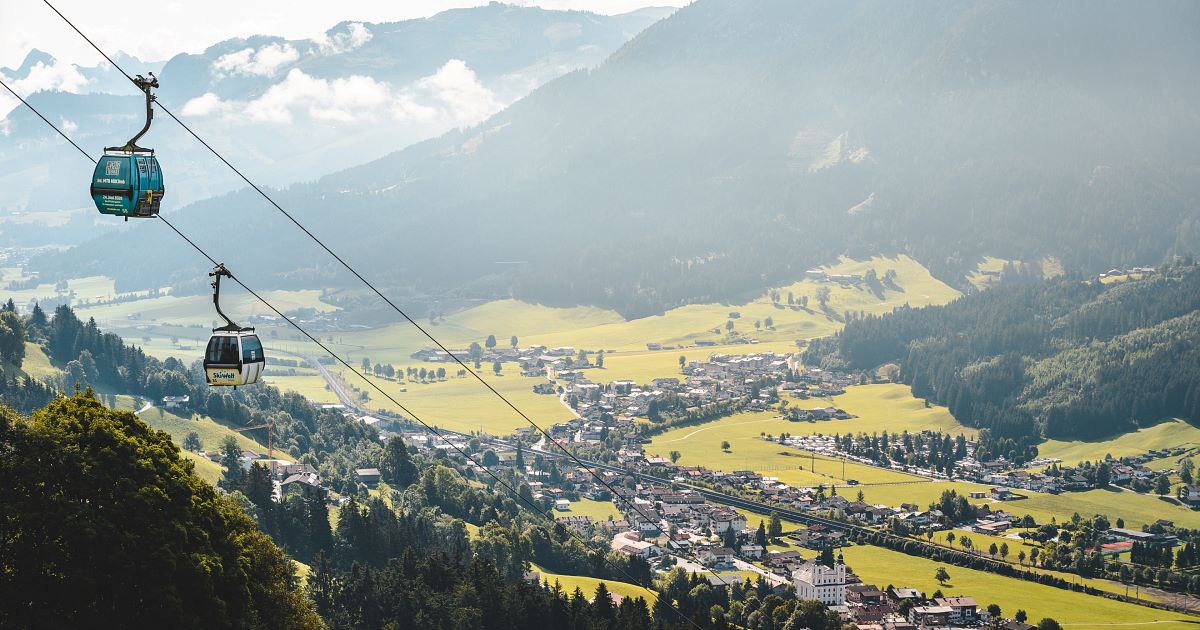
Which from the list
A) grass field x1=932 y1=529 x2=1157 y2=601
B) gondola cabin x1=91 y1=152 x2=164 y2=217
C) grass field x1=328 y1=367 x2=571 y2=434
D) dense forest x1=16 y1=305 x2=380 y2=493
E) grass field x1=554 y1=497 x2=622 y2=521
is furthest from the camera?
grass field x1=328 y1=367 x2=571 y2=434

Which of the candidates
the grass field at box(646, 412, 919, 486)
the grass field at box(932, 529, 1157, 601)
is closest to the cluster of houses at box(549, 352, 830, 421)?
the grass field at box(646, 412, 919, 486)

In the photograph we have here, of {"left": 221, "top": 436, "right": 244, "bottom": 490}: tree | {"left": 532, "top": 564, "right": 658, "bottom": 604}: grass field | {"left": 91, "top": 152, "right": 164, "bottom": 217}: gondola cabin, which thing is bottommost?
{"left": 532, "top": 564, "right": 658, "bottom": 604}: grass field

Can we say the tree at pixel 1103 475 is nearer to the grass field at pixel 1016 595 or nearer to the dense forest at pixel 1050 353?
the dense forest at pixel 1050 353

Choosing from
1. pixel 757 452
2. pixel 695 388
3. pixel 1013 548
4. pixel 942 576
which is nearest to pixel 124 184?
pixel 942 576

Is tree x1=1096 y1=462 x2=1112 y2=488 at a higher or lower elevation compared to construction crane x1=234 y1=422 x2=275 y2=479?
lower

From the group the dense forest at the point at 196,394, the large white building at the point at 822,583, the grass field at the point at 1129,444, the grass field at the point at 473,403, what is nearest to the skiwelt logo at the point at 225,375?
the large white building at the point at 822,583

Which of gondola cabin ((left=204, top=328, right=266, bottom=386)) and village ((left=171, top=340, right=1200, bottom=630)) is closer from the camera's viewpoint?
gondola cabin ((left=204, top=328, right=266, bottom=386))

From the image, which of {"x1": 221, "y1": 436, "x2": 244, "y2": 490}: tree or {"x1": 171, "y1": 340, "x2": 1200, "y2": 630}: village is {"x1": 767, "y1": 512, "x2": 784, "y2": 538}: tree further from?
{"x1": 221, "y1": 436, "x2": 244, "y2": 490}: tree

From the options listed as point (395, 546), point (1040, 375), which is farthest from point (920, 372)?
point (395, 546)
